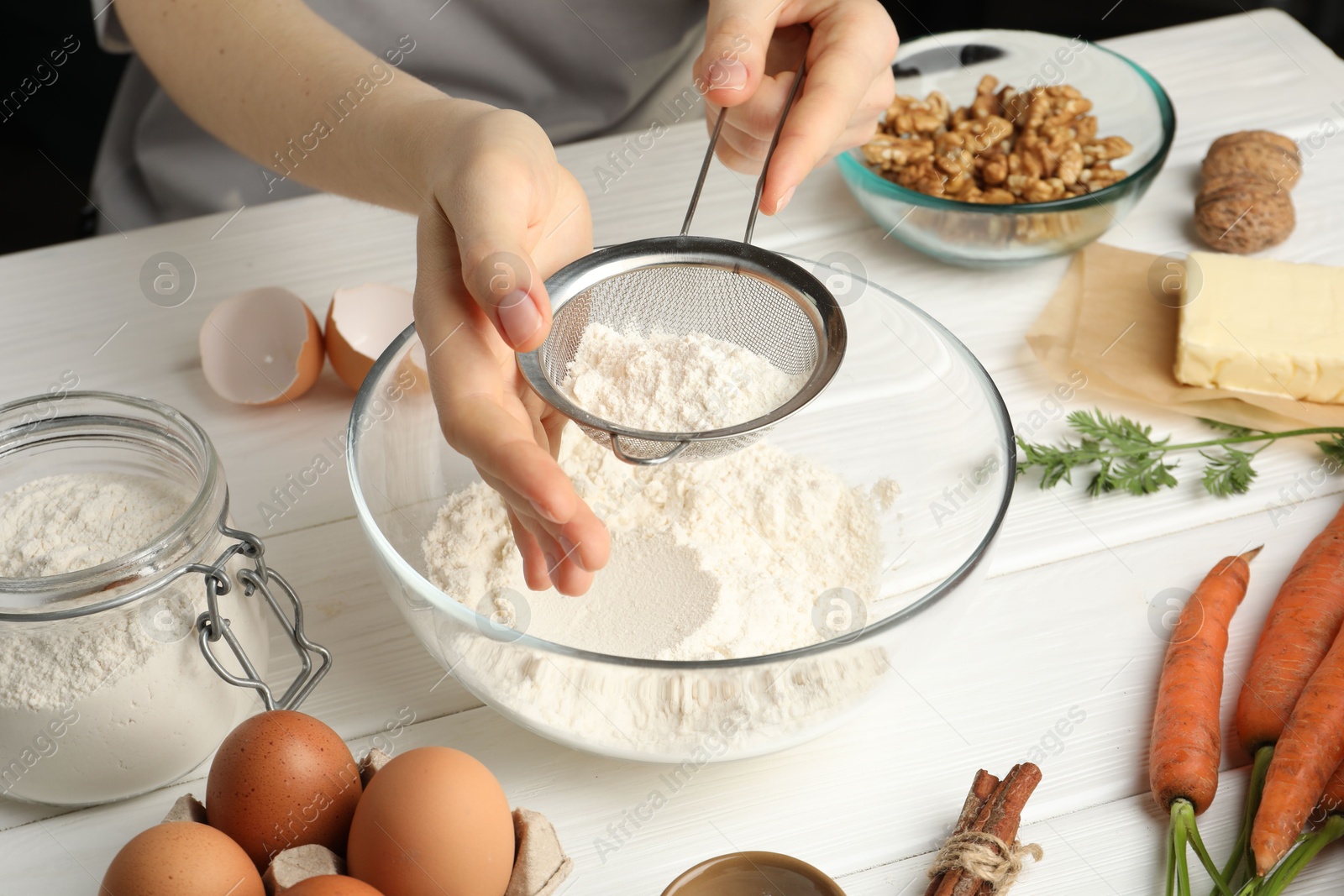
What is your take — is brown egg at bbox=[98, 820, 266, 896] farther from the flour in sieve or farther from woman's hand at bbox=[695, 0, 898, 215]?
woman's hand at bbox=[695, 0, 898, 215]

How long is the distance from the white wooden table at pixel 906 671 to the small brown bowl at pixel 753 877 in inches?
4.2

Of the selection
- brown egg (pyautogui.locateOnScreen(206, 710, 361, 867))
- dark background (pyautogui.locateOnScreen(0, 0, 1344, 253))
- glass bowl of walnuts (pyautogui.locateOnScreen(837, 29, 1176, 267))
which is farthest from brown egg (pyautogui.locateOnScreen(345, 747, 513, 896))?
dark background (pyautogui.locateOnScreen(0, 0, 1344, 253))

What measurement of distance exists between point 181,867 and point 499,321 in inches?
16.8

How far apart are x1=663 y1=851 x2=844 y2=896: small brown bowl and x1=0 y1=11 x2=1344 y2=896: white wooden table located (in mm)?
107

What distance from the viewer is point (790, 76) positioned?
4.00 feet

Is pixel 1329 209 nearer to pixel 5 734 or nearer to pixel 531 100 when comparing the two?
pixel 531 100

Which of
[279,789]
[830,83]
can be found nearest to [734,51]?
[830,83]

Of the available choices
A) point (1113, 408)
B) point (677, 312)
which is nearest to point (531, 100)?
point (677, 312)

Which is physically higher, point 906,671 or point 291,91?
point 291,91

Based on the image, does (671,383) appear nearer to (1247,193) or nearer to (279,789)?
(279,789)

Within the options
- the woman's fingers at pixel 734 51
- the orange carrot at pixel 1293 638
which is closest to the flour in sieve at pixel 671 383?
the woman's fingers at pixel 734 51

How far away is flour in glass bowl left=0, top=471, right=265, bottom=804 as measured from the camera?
799 mm

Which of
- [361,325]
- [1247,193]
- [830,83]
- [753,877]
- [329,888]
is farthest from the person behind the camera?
[1247,193]

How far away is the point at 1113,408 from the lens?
1231 mm
